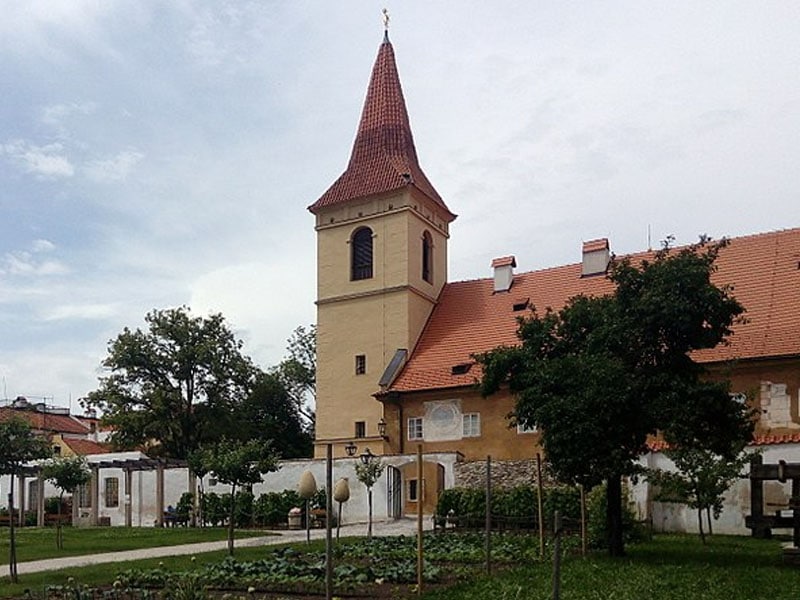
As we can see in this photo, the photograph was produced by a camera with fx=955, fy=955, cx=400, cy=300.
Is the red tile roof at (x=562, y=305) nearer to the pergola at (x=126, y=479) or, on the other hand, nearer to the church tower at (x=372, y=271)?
the church tower at (x=372, y=271)

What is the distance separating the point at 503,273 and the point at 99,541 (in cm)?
1986

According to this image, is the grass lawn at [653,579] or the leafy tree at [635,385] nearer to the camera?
the grass lawn at [653,579]

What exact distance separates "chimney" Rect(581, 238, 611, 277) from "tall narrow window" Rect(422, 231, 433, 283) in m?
6.83

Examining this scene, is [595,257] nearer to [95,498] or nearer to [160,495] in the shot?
[160,495]

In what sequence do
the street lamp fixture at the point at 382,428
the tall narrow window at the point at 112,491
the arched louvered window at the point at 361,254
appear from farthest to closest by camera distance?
the tall narrow window at the point at 112,491, the arched louvered window at the point at 361,254, the street lamp fixture at the point at 382,428

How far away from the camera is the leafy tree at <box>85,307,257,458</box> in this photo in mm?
45312

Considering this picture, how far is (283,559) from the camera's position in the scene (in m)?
15.9

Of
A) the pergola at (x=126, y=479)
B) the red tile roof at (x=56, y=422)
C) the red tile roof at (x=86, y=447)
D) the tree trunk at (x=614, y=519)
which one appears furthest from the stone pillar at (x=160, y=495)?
the red tile roof at (x=56, y=422)

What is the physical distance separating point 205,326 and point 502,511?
24221mm

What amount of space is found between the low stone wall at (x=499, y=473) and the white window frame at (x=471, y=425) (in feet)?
10.1

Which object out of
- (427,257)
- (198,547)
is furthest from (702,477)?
(427,257)

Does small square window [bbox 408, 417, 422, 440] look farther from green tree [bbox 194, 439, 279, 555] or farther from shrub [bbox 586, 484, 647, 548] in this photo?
shrub [bbox 586, 484, 647, 548]

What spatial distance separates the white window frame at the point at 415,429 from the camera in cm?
3501

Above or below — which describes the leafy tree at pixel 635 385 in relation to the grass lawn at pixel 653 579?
above
